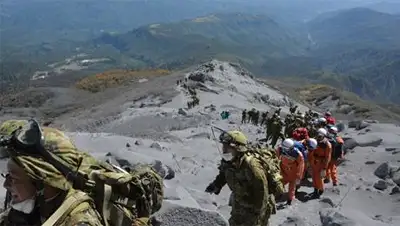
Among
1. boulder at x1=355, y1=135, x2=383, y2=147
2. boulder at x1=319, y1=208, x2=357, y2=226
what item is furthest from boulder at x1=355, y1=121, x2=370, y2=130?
boulder at x1=319, y1=208, x2=357, y2=226

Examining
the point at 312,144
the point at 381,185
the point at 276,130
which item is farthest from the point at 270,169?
the point at 276,130

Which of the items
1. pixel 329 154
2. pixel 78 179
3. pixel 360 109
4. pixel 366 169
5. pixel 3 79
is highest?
pixel 78 179

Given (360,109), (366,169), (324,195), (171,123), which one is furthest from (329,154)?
(360,109)

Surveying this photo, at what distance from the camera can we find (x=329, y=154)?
13.6 m

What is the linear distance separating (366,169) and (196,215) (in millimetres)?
10563

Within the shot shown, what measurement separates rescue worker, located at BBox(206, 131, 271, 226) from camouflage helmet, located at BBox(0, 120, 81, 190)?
12.3 feet

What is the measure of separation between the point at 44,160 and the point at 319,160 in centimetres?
1129

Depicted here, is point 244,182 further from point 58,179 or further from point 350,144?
point 350,144

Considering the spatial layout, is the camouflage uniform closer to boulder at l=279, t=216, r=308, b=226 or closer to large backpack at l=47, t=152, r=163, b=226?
large backpack at l=47, t=152, r=163, b=226

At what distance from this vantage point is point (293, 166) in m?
12.0

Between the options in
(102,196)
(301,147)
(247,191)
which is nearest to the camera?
(102,196)

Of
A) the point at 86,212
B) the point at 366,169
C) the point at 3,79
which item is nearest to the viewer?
the point at 86,212

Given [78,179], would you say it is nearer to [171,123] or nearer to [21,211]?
[21,211]

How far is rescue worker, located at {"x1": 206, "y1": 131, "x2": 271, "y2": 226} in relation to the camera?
21.7 feet
